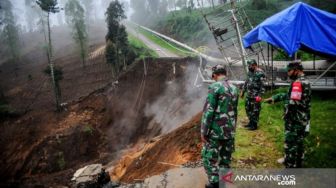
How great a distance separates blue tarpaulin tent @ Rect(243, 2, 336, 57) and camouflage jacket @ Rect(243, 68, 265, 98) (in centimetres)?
103

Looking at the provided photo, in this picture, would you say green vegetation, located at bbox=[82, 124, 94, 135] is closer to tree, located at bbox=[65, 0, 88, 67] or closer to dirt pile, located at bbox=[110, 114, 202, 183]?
dirt pile, located at bbox=[110, 114, 202, 183]

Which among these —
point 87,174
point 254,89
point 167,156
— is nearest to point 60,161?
point 87,174

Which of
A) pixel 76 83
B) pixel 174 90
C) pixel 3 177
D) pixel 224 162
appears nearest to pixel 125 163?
pixel 224 162

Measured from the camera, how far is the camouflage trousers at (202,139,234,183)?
223 inches

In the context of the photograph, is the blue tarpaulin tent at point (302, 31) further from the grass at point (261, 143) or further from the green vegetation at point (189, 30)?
the green vegetation at point (189, 30)

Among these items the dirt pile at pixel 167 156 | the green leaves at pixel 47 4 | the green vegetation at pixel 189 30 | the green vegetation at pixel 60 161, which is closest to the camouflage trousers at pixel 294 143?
the dirt pile at pixel 167 156

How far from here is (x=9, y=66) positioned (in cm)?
6150

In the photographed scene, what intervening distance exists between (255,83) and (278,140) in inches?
72.4

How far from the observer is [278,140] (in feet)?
29.2

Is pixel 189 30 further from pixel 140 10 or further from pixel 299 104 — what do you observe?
pixel 299 104

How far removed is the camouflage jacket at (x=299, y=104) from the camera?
6152mm

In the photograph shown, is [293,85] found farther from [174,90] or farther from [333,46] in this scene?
[174,90]

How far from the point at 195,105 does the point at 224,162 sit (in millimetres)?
16974

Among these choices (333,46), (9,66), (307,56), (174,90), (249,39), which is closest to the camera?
(333,46)
